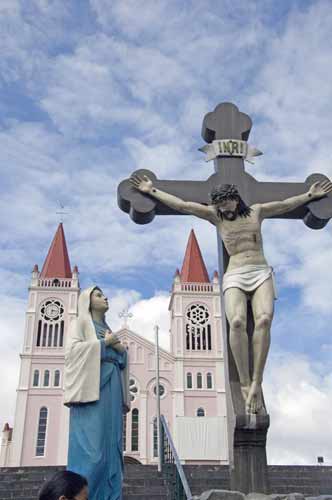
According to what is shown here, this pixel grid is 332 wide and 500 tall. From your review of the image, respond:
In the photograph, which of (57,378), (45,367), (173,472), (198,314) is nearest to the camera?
(173,472)

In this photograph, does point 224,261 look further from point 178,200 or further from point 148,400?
point 148,400

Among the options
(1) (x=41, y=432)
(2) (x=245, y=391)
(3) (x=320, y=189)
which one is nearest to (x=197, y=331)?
(1) (x=41, y=432)

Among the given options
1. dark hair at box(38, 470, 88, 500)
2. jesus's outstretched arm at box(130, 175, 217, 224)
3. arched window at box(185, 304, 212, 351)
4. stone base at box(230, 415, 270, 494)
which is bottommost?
dark hair at box(38, 470, 88, 500)

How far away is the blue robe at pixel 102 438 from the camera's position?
454 cm

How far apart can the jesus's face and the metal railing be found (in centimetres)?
258

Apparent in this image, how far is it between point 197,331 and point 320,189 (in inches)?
1906

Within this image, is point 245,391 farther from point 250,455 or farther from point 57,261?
point 57,261

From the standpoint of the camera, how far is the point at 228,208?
4.82m

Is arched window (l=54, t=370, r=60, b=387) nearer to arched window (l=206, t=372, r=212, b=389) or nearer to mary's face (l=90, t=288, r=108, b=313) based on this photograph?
arched window (l=206, t=372, r=212, b=389)

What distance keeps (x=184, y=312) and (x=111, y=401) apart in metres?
48.6

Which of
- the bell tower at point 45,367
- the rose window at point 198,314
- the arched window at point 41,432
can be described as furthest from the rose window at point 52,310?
the rose window at point 198,314

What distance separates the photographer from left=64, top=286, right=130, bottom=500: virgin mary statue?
4562 millimetres

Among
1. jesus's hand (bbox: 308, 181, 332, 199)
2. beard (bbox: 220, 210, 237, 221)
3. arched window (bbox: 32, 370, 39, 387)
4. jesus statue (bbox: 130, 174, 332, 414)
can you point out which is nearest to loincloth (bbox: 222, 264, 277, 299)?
jesus statue (bbox: 130, 174, 332, 414)

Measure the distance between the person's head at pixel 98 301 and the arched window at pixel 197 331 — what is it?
48.1 meters
